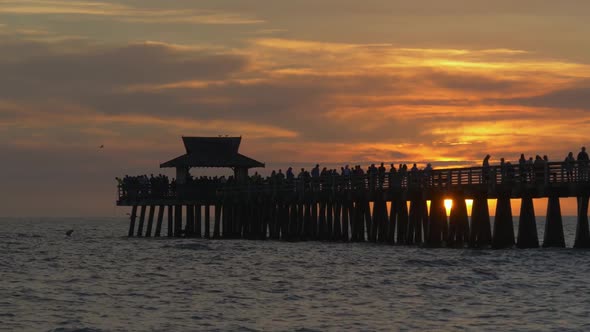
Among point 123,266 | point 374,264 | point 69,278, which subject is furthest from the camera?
point 123,266

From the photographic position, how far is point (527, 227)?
44375 mm

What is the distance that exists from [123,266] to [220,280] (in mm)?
8774

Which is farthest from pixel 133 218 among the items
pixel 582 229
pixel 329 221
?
pixel 582 229

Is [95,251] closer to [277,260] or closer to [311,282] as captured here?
[277,260]

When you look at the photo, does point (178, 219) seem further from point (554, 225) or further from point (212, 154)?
point (554, 225)

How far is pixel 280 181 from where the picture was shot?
63844 millimetres

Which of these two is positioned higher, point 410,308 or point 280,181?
point 280,181

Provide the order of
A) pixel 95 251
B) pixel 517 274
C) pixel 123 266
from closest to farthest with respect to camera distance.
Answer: pixel 517 274 < pixel 123 266 < pixel 95 251

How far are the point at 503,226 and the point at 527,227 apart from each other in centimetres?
108

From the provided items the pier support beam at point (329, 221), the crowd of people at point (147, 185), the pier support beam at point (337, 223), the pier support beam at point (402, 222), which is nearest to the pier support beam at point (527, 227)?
the pier support beam at point (402, 222)

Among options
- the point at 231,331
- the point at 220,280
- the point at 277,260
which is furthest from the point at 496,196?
the point at 231,331

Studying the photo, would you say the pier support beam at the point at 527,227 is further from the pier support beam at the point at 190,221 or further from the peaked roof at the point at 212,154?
the pier support beam at the point at 190,221

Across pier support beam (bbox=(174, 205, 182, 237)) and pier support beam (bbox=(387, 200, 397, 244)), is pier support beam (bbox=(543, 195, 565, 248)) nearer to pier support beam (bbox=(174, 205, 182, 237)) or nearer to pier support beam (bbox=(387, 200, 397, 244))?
pier support beam (bbox=(387, 200, 397, 244))

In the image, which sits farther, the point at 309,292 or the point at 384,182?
the point at 384,182
